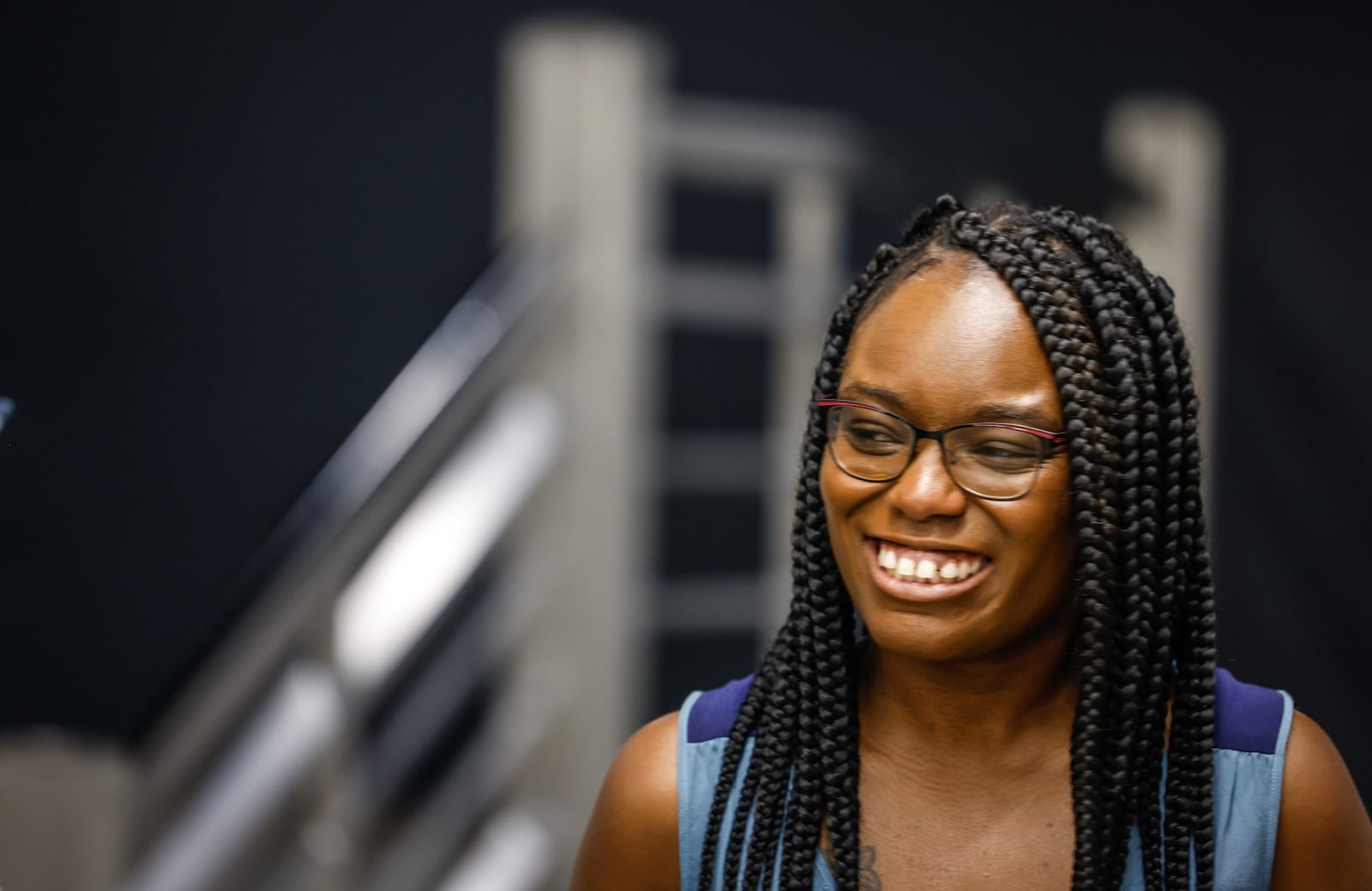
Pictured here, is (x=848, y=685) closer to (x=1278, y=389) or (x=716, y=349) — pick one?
(x=716, y=349)

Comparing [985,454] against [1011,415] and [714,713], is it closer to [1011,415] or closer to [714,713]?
[1011,415]

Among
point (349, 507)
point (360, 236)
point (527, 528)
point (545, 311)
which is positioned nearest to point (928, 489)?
point (349, 507)

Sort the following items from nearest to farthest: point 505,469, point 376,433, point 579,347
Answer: point 376,433 → point 505,469 → point 579,347

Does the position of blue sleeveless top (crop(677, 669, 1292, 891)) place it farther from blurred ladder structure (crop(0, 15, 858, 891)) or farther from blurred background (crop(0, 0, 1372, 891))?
blurred background (crop(0, 0, 1372, 891))

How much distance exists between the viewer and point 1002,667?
885 mm

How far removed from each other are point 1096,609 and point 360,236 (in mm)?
1676

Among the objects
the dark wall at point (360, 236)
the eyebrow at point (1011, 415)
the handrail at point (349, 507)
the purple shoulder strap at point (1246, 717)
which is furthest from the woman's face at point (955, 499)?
the dark wall at point (360, 236)

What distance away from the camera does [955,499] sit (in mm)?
823

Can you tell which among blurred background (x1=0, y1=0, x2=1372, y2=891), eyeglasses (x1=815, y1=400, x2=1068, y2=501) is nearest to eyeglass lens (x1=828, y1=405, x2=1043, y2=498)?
eyeglasses (x1=815, y1=400, x2=1068, y2=501)

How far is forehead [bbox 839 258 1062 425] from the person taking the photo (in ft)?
2.69

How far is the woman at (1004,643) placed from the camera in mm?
827

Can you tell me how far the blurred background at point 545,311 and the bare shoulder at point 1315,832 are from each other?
37.2 inches

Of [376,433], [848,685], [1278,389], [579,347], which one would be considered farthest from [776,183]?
[848,685]

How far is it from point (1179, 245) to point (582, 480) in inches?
40.1
